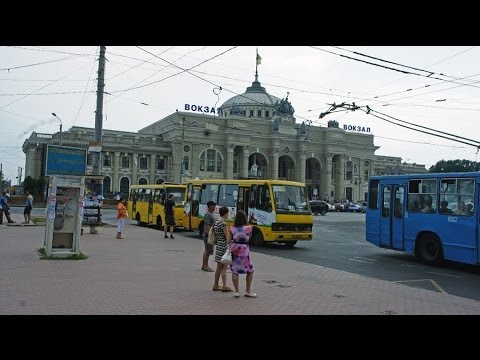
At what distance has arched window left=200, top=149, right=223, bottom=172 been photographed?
102812mm

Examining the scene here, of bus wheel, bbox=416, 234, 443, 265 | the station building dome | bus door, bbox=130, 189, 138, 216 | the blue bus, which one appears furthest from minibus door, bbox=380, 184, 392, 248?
the station building dome

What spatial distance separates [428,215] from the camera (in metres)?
16.0

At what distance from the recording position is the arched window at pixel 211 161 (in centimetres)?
10281

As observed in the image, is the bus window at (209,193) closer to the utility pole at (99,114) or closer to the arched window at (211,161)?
the utility pole at (99,114)

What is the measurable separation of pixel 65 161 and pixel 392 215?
10843 mm

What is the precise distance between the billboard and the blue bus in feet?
33.7

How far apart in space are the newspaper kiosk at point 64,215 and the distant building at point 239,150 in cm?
6608

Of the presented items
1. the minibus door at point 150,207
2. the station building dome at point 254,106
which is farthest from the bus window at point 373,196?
the station building dome at point 254,106

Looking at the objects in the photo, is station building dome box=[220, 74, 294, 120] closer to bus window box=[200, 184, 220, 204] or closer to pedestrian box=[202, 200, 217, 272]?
bus window box=[200, 184, 220, 204]

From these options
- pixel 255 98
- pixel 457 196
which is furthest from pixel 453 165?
pixel 457 196
